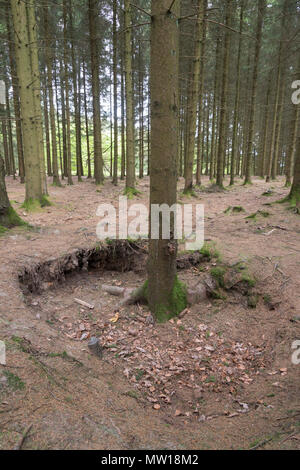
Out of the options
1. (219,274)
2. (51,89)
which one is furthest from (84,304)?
(51,89)

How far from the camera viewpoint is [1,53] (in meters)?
16.8

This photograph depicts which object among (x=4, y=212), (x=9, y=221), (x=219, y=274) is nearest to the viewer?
(x=219, y=274)

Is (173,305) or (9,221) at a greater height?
(9,221)

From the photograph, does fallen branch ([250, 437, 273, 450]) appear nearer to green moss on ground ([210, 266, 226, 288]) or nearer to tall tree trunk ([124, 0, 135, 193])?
green moss on ground ([210, 266, 226, 288])

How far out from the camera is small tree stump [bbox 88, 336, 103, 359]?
13.0 feet

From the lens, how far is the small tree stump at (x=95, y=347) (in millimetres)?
3975

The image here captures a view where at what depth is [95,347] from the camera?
403 centimetres

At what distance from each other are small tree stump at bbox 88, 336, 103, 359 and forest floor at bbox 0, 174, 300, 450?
98 mm


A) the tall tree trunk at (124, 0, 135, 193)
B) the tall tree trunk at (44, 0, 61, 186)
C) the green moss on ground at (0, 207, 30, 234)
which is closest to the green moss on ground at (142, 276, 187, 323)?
the green moss on ground at (0, 207, 30, 234)

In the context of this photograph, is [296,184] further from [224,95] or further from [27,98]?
[27,98]

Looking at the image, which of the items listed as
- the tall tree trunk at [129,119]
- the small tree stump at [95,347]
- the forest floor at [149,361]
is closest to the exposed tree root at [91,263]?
the forest floor at [149,361]

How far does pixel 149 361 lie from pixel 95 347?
832 millimetres
